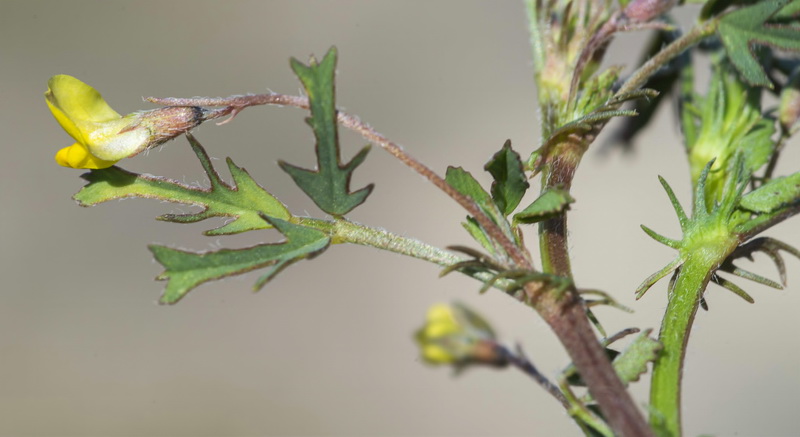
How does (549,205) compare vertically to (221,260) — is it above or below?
above

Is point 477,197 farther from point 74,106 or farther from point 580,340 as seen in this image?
point 74,106

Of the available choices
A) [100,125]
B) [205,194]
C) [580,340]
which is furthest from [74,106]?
[580,340]

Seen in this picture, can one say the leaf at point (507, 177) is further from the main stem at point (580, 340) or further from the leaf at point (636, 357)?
the leaf at point (636, 357)

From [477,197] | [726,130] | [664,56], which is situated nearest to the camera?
[477,197]

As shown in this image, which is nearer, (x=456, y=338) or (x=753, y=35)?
(x=456, y=338)

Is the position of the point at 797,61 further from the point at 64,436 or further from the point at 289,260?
the point at 64,436

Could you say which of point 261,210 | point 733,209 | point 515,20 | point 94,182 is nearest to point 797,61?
point 733,209
